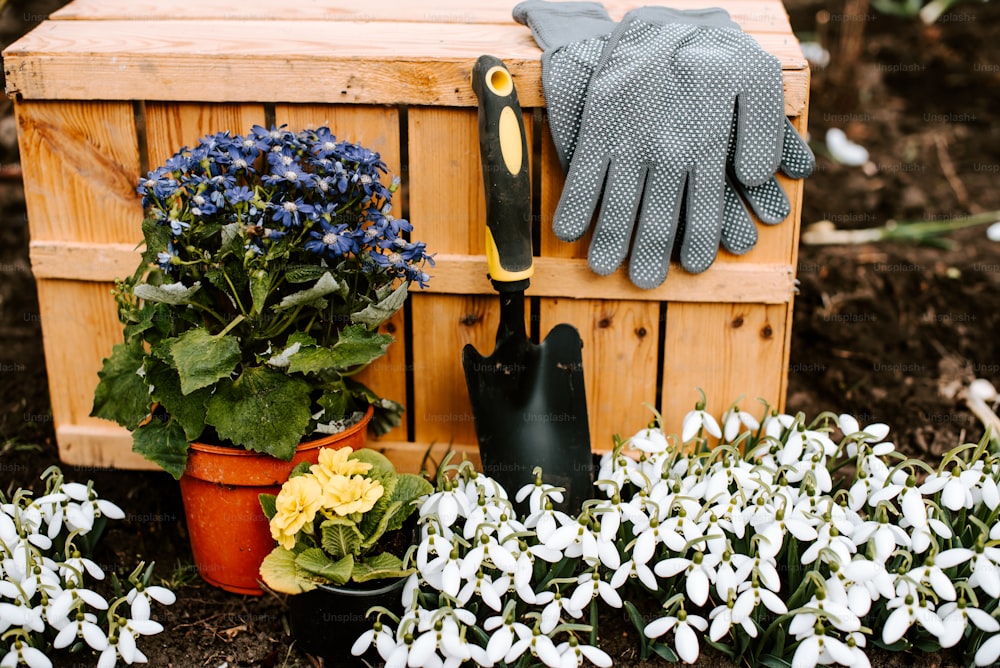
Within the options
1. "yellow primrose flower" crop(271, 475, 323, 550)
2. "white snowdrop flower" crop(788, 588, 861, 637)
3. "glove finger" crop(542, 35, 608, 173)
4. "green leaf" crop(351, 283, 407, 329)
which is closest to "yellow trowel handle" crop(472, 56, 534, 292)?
"glove finger" crop(542, 35, 608, 173)

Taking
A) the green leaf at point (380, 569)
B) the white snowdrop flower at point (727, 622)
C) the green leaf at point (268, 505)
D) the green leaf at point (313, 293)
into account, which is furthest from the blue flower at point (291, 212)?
the white snowdrop flower at point (727, 622)

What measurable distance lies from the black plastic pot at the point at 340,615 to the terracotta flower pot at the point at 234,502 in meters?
0.18

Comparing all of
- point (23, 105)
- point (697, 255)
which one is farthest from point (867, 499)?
point (23, 105)

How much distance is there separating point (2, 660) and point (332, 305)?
0.79 metres

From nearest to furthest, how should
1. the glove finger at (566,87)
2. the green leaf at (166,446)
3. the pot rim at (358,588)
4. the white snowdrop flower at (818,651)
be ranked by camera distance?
the white snowdrop flower at (818,651), the pot rim at (358,588), the green leaf at (166,446), the glove finger at (566,87)

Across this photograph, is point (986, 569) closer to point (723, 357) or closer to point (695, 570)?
point (695, 570)

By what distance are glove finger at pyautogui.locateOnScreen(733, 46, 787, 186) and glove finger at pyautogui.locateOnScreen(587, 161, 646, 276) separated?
0.66 ft

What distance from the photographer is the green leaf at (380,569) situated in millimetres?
1653

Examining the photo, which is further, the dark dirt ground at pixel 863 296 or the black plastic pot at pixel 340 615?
the dark dirt ground at pixel 863 296

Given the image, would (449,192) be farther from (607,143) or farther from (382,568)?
(382,568)

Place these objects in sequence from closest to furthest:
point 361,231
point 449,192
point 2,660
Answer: point 2,660
point 361,231
point 449,192

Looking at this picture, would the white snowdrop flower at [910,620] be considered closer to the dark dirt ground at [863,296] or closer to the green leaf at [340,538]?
the dark dirt ground at [863,296]

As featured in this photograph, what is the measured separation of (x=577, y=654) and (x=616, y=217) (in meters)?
0.81

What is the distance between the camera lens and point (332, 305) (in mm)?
1799
